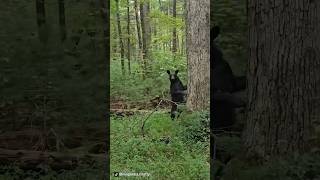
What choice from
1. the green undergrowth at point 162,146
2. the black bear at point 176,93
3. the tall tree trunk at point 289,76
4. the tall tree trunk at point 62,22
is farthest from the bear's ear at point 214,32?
the tall tree trunk at point 62,22

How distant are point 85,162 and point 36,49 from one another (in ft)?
8.44

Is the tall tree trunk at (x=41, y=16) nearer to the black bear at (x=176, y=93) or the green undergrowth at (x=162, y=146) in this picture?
the green undergrowth at (x=162, y=146)

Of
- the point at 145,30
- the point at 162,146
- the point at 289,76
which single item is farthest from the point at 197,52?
the point at 289,76

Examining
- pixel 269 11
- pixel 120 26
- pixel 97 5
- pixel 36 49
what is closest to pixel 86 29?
pixel 97 5

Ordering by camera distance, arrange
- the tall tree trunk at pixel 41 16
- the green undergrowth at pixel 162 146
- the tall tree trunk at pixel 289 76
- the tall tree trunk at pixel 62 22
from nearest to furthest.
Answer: the tall tree trunk at pixel 289 76
the green undergrowth at pixel 162 146
the tall tree trunk at pixel 62 22
the tall tree trunk at pixel 41 16

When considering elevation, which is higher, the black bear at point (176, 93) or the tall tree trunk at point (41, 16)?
the tall tree trunk at point (41, 16)

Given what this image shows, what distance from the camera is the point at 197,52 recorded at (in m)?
6.89

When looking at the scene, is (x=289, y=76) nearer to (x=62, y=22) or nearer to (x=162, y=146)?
(x=162, y=146)

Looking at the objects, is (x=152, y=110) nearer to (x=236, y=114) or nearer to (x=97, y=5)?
(x=236, y=114)

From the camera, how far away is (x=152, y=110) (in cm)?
680

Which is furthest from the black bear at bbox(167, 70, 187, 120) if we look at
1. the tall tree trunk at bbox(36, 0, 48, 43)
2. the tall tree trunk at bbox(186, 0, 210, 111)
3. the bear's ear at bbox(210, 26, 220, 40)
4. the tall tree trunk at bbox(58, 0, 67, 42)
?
the tall tree trunk at bbox(36, 0, 48, 43)

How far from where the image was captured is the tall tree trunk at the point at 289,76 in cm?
525

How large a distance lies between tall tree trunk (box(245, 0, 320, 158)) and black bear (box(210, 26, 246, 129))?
1.95m

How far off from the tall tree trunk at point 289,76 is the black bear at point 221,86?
6.41 ft
